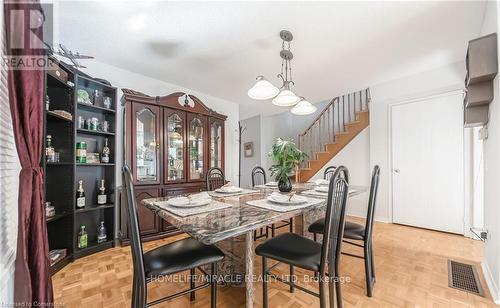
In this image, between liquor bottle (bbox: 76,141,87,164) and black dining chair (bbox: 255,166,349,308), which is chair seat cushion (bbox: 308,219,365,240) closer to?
black dining chair (bbox: 255,166,349,308)

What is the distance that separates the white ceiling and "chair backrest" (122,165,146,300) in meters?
1.52

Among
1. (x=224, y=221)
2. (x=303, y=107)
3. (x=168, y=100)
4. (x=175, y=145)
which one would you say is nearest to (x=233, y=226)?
(x=224, y=221)

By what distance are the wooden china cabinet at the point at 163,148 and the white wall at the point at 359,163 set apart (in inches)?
106

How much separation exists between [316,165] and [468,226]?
247cm

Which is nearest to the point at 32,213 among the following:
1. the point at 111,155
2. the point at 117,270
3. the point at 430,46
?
the point at 117,270

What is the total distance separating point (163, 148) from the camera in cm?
281

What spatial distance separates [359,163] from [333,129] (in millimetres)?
1322

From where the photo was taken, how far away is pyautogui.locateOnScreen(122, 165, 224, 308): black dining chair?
1.03m

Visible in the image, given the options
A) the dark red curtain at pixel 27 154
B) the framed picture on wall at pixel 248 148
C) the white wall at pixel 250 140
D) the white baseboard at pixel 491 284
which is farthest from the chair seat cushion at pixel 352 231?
the framed picture on wall at pixel 248 148

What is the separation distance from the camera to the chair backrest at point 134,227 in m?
1.01

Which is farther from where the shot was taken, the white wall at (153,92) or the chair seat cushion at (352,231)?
the white wall at (153,92)

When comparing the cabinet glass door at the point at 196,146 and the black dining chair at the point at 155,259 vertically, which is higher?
the cabinet glass door at the point at 196,146

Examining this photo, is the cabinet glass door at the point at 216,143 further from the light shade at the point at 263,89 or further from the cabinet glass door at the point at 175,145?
the light shade at the point at 263,89

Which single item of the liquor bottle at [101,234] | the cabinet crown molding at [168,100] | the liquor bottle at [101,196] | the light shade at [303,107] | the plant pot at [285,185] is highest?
the cabinet crown molding at [168,100]
